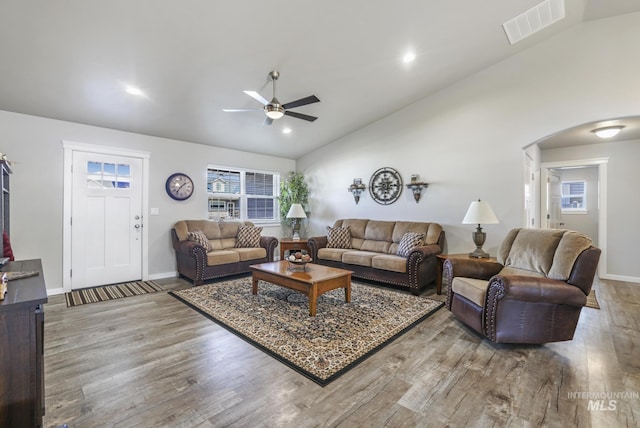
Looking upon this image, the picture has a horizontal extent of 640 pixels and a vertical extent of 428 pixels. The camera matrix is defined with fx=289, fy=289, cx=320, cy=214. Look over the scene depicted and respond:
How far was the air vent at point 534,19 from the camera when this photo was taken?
3.16 metres

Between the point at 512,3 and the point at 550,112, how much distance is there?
1.55m

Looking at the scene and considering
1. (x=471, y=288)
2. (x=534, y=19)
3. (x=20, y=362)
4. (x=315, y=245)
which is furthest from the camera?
(x=315, y=245)

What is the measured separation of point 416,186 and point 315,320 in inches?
121

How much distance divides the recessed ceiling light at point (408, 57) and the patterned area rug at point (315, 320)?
3120 millimetres

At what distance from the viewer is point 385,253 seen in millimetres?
4984

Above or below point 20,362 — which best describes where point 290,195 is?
above

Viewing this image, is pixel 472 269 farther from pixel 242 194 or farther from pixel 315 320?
pixel 242 194

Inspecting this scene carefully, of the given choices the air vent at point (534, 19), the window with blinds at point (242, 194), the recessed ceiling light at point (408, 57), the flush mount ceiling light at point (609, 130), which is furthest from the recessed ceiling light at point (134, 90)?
the flush mount ceiling light at point (609, 130)

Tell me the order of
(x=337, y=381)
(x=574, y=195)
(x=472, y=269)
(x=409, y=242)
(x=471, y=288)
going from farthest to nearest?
1. (x=574, y=195)
2. (x=409, y=242)
3. (x=472, y=269)
4. (x=471, y=288)
5. (x=337, y=381)

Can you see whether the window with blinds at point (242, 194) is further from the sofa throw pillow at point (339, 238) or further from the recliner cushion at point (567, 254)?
the recliner cushion at point (567, 254)

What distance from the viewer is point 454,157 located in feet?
15.3

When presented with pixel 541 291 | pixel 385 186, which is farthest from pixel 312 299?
pixel 385 186

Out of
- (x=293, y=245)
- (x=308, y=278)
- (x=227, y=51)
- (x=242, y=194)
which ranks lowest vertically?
(x=308, y=278)

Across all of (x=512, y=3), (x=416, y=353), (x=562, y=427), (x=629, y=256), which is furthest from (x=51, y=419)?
(x=629, y=256)
